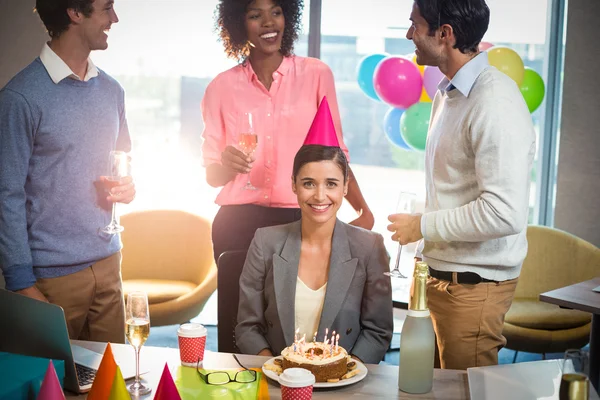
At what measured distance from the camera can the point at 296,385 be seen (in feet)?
5.44

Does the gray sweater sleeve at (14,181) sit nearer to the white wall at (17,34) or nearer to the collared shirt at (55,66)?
the collared shirt at (55,66)

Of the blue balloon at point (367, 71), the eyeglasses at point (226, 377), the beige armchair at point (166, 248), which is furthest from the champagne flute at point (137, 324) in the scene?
the blue balloon at point (367, 71)

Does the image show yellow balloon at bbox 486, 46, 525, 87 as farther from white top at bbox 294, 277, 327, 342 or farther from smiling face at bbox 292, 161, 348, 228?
white top at bbox 294, 277, 327, 342

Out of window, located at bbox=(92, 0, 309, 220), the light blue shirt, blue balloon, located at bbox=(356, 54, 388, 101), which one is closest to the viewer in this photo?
the light blue shirt

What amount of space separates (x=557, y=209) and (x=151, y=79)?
315 centimetres

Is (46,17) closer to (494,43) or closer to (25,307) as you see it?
(25,307)

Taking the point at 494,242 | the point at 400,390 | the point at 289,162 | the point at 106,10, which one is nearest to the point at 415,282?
the point at 400,390

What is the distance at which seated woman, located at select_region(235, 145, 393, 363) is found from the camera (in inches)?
95.4

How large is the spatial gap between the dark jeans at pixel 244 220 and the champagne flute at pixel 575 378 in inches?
67.1

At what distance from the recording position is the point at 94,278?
8.80ft

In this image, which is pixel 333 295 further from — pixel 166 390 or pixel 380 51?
pixel 380 51

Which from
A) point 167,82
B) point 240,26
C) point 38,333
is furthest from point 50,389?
point 167,82

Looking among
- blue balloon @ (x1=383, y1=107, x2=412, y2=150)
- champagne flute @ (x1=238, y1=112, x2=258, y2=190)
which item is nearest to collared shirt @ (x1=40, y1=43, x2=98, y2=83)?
champagne flute @ (x1=238, y1=112, x2=258, y2=190)

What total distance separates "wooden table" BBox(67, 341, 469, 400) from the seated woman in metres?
0.34
